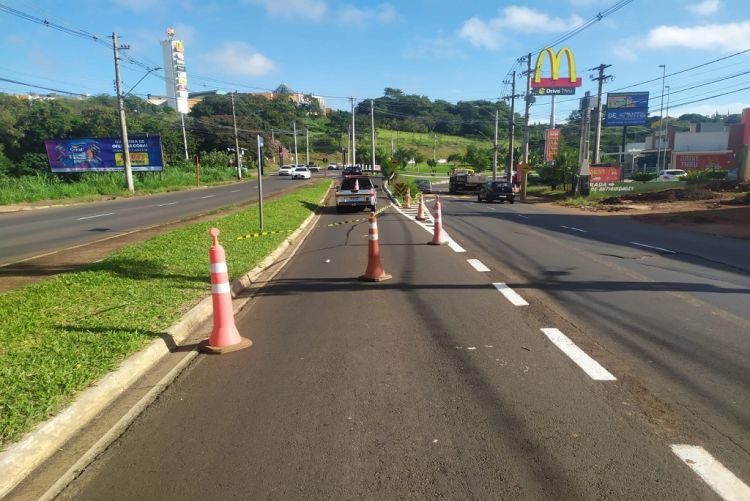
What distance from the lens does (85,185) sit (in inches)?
1427

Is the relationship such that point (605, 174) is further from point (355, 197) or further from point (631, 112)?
point (355, 197)

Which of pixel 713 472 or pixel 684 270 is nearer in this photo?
pixel 713 472

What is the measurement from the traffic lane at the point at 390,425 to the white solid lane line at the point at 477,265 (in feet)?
11.3

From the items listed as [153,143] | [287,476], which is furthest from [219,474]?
[153,143]

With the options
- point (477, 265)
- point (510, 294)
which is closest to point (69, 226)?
point (477, 265)

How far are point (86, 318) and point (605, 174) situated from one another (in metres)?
41.9

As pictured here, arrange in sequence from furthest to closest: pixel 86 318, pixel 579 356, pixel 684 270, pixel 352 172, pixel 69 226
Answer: pixel 352 172 < pixel 69 226 < pixel 684 270 < pixel 86 318 < pixel 579 356

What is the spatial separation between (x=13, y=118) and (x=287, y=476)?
3285 inches

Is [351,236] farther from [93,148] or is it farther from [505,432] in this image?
[93,148]

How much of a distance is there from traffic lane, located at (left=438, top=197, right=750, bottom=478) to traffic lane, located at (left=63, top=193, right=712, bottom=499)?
461 millimetres

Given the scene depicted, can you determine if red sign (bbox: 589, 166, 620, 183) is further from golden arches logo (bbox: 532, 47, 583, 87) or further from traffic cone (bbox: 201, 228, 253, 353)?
traffic cone (bbox: 201, 228, 253, 353)

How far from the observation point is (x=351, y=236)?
15164 millimetres

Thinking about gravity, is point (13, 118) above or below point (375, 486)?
above

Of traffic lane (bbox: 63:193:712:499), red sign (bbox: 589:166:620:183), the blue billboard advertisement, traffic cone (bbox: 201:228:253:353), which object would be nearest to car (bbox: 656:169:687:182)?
the blue billboard advertisement
